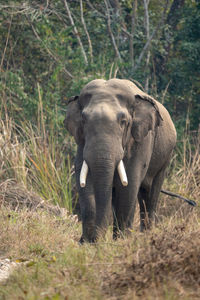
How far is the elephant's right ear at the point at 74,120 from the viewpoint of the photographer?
6824mm

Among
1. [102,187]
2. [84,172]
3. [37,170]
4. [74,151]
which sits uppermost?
[84,172]

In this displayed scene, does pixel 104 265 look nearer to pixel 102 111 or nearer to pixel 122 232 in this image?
pixel 102 111

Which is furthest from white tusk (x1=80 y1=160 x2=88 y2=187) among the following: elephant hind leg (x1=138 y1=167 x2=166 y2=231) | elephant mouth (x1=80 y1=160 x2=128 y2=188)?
elephant hind leg (x1=138 y1=167 x2=166 y2=231)

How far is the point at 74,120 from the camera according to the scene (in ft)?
22.7

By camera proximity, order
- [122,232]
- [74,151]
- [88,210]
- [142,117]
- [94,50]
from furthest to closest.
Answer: [94,50] → [74,151] → [142,117] → [122,232] → [88,210]

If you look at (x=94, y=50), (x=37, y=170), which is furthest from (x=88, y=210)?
(x=94, y=50)

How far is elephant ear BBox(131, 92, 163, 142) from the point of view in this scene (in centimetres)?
695

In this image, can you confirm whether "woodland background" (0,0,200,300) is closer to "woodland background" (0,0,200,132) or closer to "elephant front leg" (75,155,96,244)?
"woodland background" (0,0,200,132)

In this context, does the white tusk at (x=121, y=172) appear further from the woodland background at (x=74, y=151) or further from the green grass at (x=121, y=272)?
the green grass at (x=121, y=272)

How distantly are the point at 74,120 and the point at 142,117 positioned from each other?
0.74 meters

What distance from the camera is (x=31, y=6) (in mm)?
14148

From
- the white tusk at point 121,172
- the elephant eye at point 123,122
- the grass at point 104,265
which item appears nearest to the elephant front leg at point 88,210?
the grass at point 104,265

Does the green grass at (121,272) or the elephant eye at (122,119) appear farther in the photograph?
the elephant eye at (122,119)

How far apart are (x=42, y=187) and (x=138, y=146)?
359 cm
